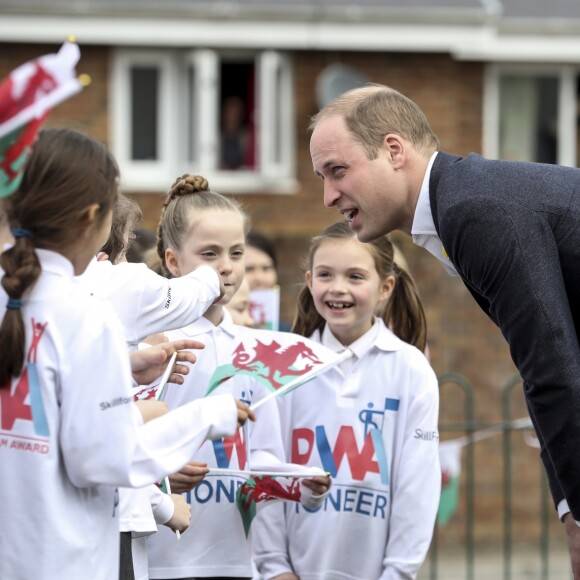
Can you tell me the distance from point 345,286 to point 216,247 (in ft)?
2.10

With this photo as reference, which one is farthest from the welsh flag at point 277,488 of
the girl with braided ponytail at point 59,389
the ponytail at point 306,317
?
the girl with braided ponytail at point 59,389

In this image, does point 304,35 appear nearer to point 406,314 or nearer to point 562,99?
point 562,99

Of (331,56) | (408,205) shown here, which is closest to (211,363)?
(408,205)

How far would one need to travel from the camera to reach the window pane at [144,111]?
42.5 feet

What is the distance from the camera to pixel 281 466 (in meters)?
4.31

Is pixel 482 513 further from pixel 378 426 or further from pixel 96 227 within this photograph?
pixel 96 227

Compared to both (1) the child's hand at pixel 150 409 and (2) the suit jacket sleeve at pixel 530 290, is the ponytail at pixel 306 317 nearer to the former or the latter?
(2) the suit jacket sleeve at pixel 530 290

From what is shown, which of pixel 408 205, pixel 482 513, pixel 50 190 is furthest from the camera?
pixel 482 513

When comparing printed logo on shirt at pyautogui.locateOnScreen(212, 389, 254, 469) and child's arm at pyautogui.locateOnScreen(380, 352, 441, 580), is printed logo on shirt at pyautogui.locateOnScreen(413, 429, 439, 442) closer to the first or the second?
child's arm at pyautogui.locateOnScreen(380, 352, 441, 580)

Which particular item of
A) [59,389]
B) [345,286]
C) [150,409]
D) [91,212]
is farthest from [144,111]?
[59,389]

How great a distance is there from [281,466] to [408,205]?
0.96 metres

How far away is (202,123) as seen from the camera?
1269cm

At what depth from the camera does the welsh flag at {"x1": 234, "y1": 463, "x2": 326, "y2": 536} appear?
13.9ft

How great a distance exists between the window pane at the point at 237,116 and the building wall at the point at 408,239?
0.71 meters
